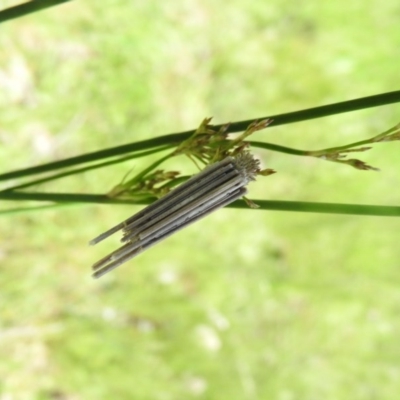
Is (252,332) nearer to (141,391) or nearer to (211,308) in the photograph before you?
(211,308)

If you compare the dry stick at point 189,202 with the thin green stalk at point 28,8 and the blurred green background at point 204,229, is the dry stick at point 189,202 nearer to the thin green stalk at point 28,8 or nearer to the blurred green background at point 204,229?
the thin green stalk at point 28,8

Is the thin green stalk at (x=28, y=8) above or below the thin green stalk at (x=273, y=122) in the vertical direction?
above

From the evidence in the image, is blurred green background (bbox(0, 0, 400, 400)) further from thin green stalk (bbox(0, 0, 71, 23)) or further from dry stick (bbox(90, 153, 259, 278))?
dry stick (bbox(90, 153, 259, 278))

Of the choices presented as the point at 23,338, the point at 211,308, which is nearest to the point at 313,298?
the point at 211,308

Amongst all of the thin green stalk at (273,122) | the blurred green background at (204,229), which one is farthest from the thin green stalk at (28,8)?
the blurred green background at (204,229)

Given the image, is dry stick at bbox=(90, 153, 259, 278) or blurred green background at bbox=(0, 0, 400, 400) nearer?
dry stick at bbox=(90, 153, 259, 278)

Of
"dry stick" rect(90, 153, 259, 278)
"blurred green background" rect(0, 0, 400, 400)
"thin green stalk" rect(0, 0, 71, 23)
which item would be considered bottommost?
"dry stick" rect(90, 153, 259, 278)

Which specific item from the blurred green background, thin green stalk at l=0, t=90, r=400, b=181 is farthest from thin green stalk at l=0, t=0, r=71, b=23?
the blurred green background

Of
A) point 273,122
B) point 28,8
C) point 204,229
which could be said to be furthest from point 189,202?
point 204,229

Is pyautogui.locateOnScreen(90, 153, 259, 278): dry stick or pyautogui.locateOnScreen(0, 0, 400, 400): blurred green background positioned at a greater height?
pyautogui.locateOnScreen(0, 0, 400, 400): blurred green background
